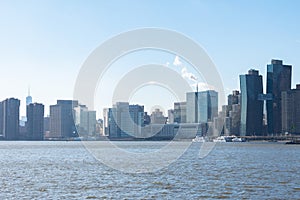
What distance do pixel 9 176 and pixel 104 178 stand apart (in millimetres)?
11576

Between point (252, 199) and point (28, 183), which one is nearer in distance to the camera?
point (252, 199)

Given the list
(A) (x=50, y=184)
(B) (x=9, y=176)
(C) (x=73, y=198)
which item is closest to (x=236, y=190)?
(C) (x=73, y=198)

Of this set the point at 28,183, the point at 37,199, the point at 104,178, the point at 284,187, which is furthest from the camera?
the point at 104,178

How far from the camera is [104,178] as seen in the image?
54188 millimetres

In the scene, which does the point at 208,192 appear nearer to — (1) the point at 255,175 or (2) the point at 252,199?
(2) the point at 252,199

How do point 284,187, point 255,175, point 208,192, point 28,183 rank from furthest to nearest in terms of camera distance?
point 255,175, point 28,183, point 284,187, point 208,192

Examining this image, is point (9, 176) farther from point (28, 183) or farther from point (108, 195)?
point (108, 195)

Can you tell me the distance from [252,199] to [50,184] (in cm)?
1891

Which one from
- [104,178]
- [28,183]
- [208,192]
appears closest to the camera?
[208,192]

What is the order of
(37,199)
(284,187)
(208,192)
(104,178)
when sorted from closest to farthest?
(37,199) → (208,192) → (284,187) → (104,178)

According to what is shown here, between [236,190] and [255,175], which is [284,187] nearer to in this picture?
[236,190]

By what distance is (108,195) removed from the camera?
4119 cm

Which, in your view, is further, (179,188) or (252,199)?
(179,188)

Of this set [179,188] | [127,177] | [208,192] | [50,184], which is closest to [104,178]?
[127,177]
